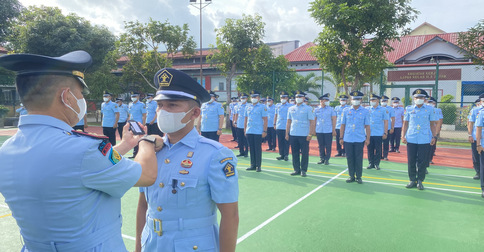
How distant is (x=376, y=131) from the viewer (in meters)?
9.14

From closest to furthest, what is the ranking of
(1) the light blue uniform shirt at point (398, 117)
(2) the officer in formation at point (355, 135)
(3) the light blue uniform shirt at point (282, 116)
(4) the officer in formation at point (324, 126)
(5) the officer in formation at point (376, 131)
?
(2) the officer in formation at point (355, 135) → (5) the officer in formation at point (376, 131) → (4) the officer in formation at point (324, 126) → (3) the light blue uniform shirt at point (282, 116) → (1) the light blue uniform shirt at point (398, 117)

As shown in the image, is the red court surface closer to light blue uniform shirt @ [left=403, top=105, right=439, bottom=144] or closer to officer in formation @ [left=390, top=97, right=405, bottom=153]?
officer in formation @ [left=390, top=97, right=405, bottom=153]

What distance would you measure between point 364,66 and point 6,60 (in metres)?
12.8

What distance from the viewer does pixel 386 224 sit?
4590mm

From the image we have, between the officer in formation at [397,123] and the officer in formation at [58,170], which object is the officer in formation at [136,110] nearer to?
the officer in formation at [397,123]

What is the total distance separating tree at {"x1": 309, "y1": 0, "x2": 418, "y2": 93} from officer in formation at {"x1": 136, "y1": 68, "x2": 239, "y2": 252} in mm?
11646

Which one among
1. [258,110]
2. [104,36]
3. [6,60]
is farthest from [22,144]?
[104,36]

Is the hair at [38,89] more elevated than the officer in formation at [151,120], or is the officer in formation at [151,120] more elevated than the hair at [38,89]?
the hair at [38,89]

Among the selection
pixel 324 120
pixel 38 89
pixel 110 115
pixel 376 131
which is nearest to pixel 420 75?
pixel 376 131

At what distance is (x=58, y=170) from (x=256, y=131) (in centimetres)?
734

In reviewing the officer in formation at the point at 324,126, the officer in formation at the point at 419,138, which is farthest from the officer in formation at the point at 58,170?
the officer in formation at the point at 324,126

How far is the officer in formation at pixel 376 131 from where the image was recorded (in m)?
8.73

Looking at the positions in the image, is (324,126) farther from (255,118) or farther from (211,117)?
(211,117)

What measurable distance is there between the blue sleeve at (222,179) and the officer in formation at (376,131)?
7.65 m
